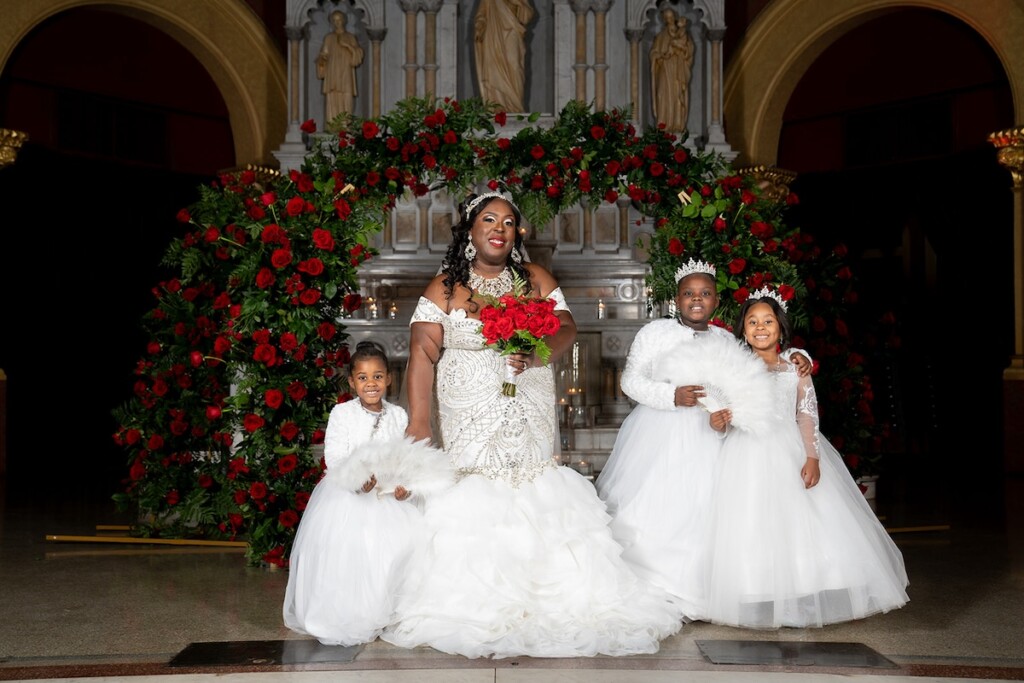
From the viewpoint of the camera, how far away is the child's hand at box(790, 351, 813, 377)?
223 inches

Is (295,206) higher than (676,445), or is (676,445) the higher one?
(295,206)

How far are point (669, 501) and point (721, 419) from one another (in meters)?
0.48

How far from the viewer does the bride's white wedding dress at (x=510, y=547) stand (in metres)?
4.92

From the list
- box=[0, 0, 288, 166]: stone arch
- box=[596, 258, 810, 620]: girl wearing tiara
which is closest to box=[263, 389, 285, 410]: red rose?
box=[596, 258, 810, 620]: girl wearing tiara

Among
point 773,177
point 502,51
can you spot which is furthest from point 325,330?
point 773,177

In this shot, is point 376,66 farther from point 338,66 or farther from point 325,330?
point 325,330

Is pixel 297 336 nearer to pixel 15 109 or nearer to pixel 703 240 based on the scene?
pixel 703 240

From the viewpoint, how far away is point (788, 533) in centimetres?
539

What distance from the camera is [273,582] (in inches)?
259

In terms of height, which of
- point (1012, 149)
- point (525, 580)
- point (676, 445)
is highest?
point (1012, 149)

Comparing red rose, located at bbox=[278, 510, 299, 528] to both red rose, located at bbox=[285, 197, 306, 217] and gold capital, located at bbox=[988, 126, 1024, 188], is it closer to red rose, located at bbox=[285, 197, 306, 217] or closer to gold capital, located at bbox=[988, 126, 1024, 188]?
red rose, located at bbox=[285, 197, 306, 217]

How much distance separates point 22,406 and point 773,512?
443 inches

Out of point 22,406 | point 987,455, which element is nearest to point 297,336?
point 22,406

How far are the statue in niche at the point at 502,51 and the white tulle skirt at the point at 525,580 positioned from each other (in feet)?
26.7
